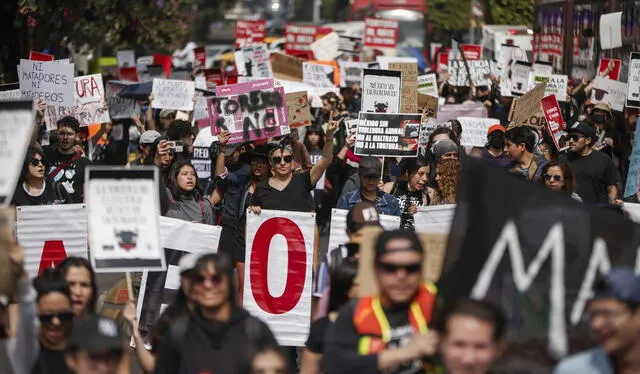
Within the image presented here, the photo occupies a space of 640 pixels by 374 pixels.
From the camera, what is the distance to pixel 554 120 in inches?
557

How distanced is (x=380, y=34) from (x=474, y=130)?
1210 centimetres

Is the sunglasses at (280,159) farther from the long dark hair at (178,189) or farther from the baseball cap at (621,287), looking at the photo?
the baseball cap at (621,287)

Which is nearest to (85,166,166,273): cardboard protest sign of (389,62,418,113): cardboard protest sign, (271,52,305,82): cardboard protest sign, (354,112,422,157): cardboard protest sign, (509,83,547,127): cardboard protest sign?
(354,112,422,157): cardboard protest sign

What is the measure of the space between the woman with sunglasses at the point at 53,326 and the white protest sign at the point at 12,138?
455 mm

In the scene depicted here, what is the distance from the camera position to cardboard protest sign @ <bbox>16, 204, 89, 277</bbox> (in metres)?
9.50

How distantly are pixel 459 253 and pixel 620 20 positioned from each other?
546 inches

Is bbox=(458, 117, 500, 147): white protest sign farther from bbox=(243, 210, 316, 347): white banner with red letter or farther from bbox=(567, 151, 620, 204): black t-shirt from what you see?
bbox=(243, 210, 316, 347): white banner with red letter

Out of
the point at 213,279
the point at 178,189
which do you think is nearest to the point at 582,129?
the point at 178,189

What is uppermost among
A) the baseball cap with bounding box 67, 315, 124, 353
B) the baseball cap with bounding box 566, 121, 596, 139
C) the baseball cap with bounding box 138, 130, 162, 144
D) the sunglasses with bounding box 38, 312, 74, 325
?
the baseball cap with bounding box 566, 121, 596, 139

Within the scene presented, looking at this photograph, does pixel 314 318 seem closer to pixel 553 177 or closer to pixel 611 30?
pixel 553 177

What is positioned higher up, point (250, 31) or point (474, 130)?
point (250, 31)

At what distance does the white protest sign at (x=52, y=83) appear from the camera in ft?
48.5

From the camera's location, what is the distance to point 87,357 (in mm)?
5453

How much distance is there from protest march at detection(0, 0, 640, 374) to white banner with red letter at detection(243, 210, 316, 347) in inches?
0.6
